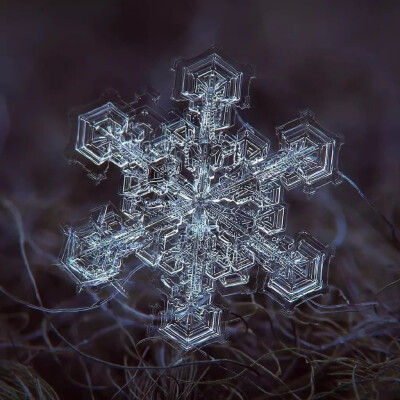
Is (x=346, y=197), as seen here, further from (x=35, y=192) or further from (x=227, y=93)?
(x=35, y=192)

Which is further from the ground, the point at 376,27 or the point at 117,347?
the point at 376,27

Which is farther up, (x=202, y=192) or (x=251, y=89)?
(x=251, y=89)

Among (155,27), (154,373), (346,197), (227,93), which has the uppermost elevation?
(155,27)

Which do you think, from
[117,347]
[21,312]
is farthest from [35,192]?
[117,347]
